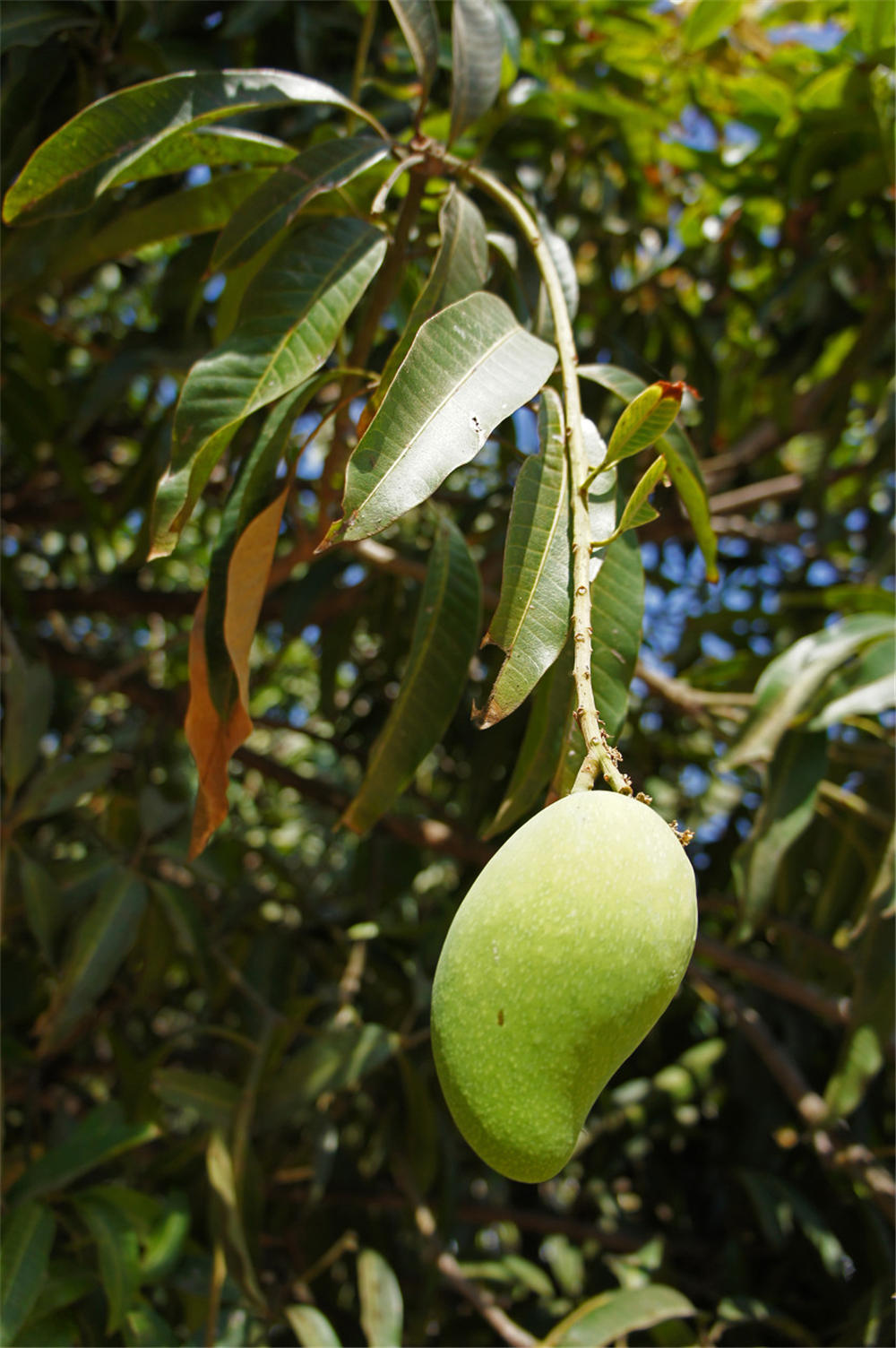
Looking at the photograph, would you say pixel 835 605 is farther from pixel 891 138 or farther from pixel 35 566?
pixel 35 566

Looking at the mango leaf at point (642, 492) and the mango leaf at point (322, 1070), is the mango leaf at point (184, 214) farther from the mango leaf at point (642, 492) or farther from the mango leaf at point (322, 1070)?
the mango leaf at point (322, 1070)

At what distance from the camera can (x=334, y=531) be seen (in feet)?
1.95

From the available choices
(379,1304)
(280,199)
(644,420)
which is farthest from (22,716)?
(644,420)

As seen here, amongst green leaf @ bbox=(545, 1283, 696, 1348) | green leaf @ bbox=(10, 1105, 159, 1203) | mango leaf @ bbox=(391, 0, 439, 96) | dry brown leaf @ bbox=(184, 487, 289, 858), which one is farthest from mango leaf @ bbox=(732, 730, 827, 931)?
mango leaf @ bbox=(391, 0, 439, 96)

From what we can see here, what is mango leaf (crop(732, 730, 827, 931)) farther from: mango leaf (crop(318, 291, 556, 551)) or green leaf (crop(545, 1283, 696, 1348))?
mango leaf (crop(318, 291, 556, 551))

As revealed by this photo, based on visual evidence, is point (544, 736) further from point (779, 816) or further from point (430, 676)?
point (779, 816)

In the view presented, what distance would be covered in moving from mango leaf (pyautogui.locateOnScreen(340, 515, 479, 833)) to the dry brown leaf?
14 cm

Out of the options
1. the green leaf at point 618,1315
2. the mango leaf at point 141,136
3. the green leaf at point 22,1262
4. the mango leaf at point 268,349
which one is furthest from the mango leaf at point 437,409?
the green leaf at point 618,1315

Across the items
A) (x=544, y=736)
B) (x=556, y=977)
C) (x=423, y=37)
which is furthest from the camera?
(x=423, y=37)

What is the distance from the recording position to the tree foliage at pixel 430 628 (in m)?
0.79

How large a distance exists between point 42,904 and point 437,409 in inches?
33.7

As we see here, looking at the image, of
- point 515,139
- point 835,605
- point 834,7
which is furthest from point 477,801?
point 834,7

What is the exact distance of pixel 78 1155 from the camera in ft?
3.54

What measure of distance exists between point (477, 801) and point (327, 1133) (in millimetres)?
496
